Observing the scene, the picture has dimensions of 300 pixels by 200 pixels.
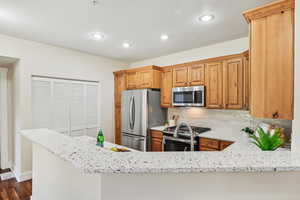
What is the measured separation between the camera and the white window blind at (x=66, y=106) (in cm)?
312

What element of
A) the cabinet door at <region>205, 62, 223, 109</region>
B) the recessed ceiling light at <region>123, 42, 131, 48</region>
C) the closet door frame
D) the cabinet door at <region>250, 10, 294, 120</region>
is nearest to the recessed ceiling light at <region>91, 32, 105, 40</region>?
the recessed ceiling light at <region>123, 42, 131, 48</region>

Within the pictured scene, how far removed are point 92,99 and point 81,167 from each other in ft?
11.2

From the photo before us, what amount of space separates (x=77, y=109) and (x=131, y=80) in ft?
4.77

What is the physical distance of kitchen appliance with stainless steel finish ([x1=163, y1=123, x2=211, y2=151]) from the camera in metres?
2.69

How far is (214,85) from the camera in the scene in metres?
2.94

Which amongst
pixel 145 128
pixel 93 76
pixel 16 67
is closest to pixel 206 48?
pixel 145 128

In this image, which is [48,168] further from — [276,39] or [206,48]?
[206,48]

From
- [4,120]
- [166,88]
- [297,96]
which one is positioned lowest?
[4,120]

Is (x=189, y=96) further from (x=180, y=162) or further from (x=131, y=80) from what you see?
(x=180, y=162)

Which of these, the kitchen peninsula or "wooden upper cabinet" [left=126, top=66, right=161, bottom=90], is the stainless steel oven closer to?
"wooden upper cabinet" [left=126, top=66, right=161, bottom=90]

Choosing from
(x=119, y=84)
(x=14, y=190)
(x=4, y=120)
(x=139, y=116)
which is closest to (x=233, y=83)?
(x=139, y=116)

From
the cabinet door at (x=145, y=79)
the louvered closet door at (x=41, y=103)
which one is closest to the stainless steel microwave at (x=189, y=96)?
the cabinet door at (x=145, y=79)

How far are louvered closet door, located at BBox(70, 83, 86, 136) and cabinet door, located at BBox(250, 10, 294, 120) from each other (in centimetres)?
339

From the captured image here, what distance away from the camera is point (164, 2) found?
6.03ft
